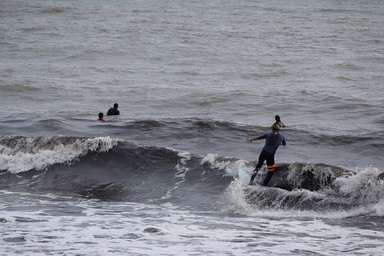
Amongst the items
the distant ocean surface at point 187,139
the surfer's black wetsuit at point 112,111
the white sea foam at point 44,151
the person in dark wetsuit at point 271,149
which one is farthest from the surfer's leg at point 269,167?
the surfer's black wetsuit at point 112,111

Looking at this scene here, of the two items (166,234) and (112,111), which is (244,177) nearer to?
(166,234)

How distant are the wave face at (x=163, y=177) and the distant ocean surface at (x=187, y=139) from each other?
0.05m

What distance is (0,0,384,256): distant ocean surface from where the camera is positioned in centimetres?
1486

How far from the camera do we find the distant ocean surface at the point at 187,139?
14859 millimetres

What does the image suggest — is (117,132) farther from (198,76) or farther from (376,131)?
(198,76)

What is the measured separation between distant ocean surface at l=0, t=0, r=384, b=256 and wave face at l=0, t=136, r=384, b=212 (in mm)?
49

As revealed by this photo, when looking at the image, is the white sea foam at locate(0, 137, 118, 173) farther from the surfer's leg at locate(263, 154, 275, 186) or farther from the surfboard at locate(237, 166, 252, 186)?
the surfer's leg at locate(263, 154, 275, 186)

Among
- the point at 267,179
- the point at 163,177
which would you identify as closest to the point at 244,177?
the point at 267,179

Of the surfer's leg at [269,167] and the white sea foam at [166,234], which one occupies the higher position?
the surfer's leg at [269,167]

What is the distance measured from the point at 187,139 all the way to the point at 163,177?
143 inches

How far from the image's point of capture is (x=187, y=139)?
23906 millimetres

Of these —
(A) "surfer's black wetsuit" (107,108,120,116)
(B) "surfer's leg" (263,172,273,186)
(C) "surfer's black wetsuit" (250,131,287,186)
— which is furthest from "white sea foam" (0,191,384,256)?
(A) "surfer's black wetsuit" (107,108,120,116)

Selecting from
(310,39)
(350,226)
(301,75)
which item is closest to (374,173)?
(350,226)

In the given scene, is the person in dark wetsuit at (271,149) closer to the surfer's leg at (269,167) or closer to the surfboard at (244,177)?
the surfer's leg at (269,167)
